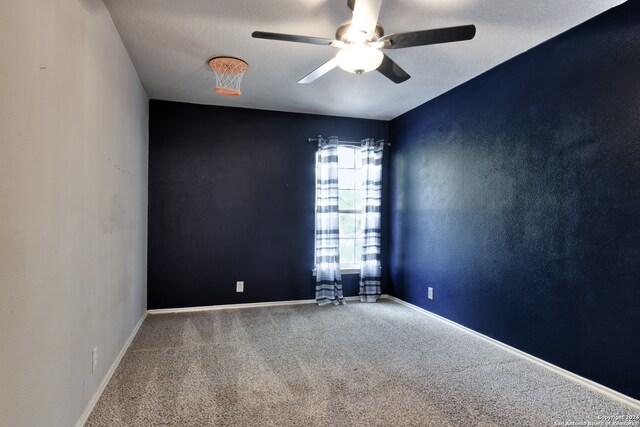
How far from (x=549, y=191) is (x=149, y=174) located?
3.93m

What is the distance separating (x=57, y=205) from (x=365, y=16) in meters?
1.74

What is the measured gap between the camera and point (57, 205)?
1.56 metres

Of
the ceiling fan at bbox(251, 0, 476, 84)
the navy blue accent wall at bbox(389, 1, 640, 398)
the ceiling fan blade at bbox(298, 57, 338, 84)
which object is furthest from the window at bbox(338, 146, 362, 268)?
the ceiling fan at bbox(251, 0, 476, 84)

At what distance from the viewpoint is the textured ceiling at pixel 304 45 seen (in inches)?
89.0

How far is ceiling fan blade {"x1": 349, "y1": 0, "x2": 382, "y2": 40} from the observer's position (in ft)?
5.88

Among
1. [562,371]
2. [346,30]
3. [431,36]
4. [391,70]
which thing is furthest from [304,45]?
[562,371]

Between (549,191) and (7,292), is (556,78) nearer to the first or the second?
(549,191)

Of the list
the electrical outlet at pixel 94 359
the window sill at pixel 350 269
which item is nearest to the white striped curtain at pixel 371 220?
the window sill at pixel 350 269

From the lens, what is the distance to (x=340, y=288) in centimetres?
453

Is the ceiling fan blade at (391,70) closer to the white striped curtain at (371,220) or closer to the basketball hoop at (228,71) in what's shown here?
the basketball hoop at (228,71)

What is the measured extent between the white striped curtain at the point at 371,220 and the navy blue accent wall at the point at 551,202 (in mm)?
830

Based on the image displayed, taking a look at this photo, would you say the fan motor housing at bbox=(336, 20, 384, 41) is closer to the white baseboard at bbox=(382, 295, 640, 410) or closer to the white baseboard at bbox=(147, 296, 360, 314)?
the white baseboard at bbox=(382, 295, 640, 410)

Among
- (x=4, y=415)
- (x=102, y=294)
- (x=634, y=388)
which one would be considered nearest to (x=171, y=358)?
(x=102, y=294)

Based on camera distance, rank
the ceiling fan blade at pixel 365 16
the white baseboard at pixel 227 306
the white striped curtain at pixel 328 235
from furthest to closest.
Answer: the white striped curtain at pixel 328 235
the white baseboard at pixel 227 306
the ceiling fan blade at pixel 365 16
